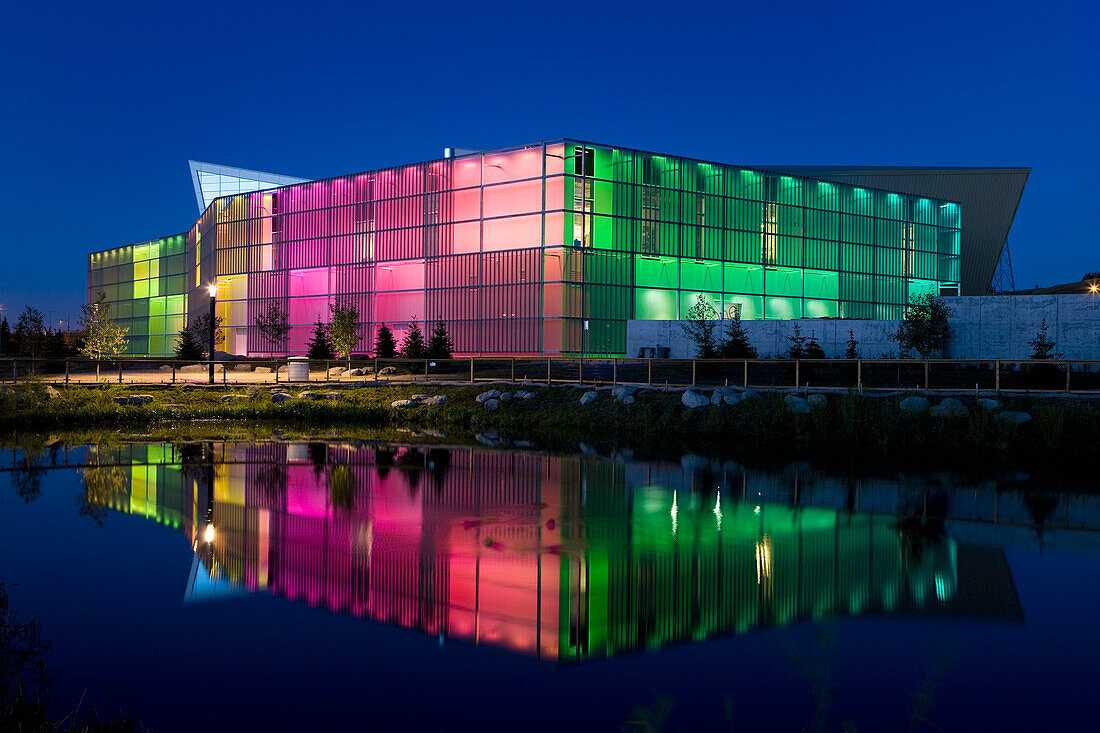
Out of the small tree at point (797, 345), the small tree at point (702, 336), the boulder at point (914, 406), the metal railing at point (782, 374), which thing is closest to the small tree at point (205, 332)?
the metal railing at point (782, 374)

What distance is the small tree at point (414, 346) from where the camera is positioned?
160 feet

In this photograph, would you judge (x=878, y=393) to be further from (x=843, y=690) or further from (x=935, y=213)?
(x=935, y=213)

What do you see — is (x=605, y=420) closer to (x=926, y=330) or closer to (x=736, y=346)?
(x=736, y=346)

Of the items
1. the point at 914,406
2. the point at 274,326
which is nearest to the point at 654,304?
the point at 274,326

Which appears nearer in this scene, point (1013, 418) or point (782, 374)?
point (1013, 418)

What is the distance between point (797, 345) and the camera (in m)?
38.2

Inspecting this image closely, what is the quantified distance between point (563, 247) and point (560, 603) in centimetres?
3998

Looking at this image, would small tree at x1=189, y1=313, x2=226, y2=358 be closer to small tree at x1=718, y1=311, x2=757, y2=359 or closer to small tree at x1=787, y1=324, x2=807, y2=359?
small tree at x1=718, y1=311, x2=757, y2=359

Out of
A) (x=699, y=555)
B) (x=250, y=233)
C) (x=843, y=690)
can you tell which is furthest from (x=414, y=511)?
(x=250, y=233)

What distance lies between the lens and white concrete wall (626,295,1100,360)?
3419 centimetres

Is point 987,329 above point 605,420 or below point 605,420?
above

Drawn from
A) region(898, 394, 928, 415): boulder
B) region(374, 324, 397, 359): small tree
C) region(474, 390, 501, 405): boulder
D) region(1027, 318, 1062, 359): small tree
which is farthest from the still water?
region(374, 324, 397, 359): small tree

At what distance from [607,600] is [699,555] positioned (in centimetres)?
216

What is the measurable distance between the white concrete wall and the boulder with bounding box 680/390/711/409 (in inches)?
556
